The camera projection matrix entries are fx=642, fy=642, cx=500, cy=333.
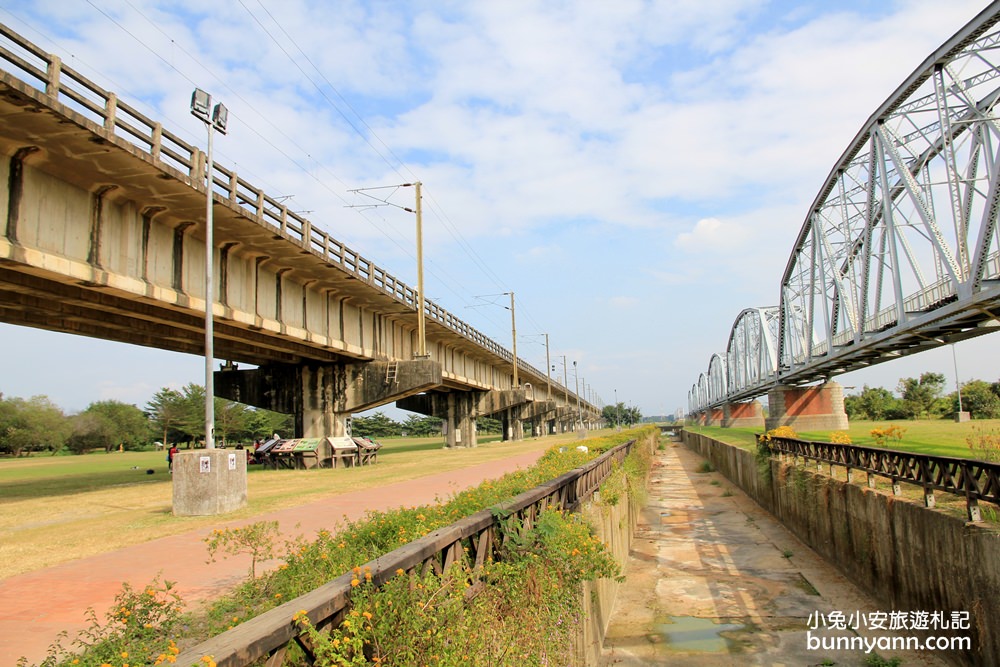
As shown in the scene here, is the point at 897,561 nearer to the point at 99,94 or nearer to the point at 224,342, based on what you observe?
the point at 99,94

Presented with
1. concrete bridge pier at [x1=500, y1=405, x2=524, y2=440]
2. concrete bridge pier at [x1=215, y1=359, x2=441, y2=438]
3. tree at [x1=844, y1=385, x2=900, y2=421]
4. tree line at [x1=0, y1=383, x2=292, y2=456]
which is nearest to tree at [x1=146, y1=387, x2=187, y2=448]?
tree line at [x1=0, y1=383, x2=292, y2=456]

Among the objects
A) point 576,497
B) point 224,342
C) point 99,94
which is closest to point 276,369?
point 224,342

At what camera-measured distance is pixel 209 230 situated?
1445 centimetres

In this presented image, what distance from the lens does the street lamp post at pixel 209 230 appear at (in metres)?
14.1

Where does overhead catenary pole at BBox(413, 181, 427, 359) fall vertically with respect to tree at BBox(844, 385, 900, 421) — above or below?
above

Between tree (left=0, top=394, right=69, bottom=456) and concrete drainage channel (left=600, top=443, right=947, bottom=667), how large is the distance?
9605 cm

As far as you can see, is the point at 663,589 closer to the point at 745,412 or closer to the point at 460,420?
the point at 460,420

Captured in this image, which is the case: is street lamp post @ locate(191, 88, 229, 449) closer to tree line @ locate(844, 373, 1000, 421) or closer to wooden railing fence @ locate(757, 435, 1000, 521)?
wooden railing fence @ locate(757, 435, 1000, 521)

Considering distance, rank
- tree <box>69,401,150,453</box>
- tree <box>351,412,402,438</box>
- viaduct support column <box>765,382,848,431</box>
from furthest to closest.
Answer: tree <box>351,412,402,438</box>, tree <box>69,401,150,453</box>, viaduct support column <box>765,382,848,431</box>

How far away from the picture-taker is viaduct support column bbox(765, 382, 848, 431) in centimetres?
5316

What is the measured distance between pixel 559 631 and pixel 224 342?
22329mm

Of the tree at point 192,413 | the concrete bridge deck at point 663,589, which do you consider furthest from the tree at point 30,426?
the concrete bridge deck at point 663,589

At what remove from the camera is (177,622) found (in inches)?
176

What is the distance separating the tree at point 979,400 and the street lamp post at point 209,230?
68.9m
